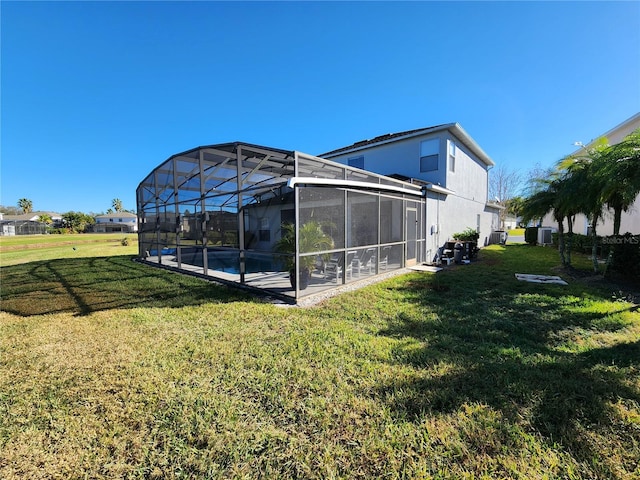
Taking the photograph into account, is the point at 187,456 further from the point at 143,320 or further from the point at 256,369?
the point at 143,320

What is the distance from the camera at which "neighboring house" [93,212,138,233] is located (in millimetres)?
58847

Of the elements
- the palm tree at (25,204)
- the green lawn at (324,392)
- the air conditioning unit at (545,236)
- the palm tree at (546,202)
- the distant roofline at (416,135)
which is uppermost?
the palm tree at (25,204)

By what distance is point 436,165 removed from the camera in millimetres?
11500

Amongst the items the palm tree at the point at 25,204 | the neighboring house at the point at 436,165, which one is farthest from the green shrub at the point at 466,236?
the palm tree at the point at 25,204

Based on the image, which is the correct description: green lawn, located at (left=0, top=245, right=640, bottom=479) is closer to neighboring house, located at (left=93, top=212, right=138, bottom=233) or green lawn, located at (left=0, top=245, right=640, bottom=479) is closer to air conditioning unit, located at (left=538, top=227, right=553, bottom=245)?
air conditioning unit, located at (left=538, top=227, right=553, bottom=245)

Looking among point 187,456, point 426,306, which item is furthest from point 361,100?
point 187,456

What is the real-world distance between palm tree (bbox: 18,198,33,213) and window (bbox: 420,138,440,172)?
352 feet

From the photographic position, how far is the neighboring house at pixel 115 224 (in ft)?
193

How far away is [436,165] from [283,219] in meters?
8.16

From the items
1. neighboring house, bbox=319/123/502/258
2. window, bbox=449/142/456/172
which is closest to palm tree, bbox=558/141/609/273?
neighboring house, bbox=319/123/502/258

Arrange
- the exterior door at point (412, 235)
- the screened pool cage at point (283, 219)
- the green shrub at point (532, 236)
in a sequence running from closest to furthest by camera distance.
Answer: the screened pool cage at point (283, 219), the exterior door at point (412, 235), the green shrub at point (532, 236)

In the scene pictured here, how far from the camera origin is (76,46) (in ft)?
36.7

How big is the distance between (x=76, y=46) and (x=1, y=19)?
4060 mm

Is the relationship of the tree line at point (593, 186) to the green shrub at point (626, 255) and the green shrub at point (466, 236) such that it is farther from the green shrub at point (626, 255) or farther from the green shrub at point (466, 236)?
the green shrub at point (466, 236)
